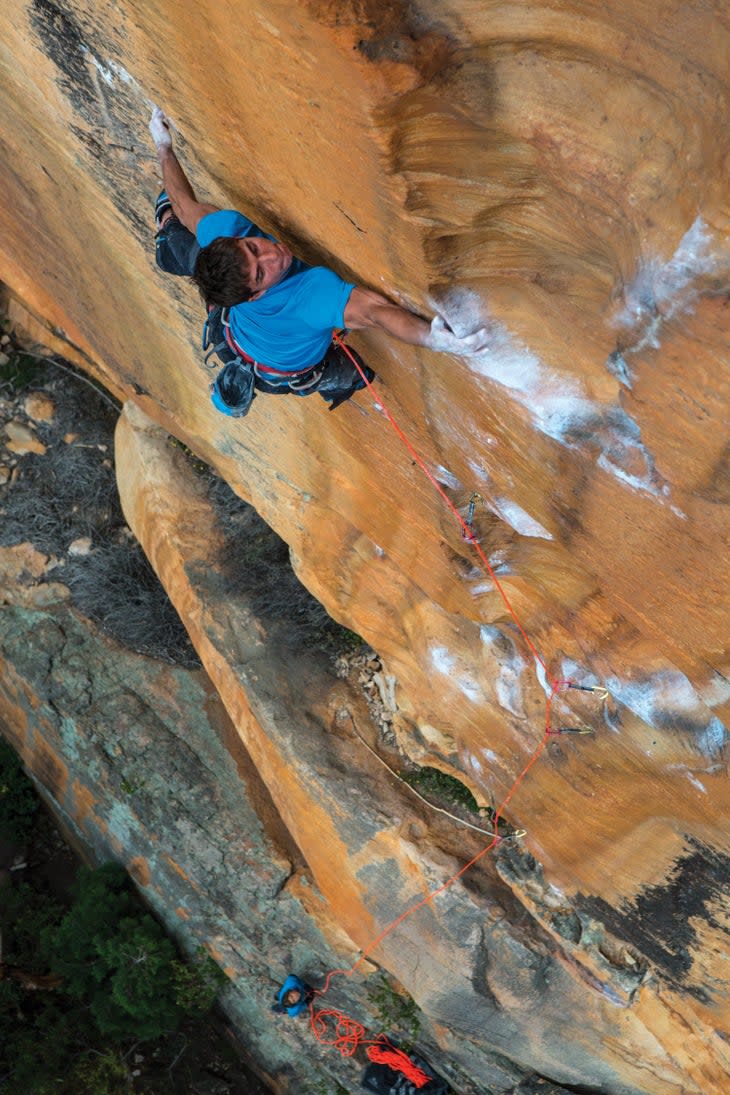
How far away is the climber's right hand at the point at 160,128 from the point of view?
126 inches

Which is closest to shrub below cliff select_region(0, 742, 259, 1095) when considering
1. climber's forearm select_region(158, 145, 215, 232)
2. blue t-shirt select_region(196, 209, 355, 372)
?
blue t-shirt select_region(196, 209, 355, 372)

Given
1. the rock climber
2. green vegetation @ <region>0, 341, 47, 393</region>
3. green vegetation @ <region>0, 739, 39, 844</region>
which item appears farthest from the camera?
green vegetation @ <region>0, 739, 39, 844</region>

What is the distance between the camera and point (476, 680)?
447 centimetres

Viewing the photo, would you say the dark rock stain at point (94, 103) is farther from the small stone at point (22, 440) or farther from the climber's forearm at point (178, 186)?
the small stone at point (22, 440)

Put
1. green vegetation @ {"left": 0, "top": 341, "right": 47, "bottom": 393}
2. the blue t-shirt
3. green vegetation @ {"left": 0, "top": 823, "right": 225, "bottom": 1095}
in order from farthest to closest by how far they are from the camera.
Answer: green vegetation @ {"left": 0, "top": 341, "right": 47, "bottom": 393}
green vegetation @ {"left": 0, "top": 823, "right": 225, "bottom": 1095}
the blue t-shirt

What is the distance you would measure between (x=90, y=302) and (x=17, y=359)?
8.96ft

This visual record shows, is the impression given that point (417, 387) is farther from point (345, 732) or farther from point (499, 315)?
point (345, 732)

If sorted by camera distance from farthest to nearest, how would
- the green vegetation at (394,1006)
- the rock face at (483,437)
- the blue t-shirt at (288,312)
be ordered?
the green vegetation at (394,1006), the blue t-shirt at (288,312), the rock face at (483,437)

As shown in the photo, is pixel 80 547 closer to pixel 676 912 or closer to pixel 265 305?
pixel 265 305

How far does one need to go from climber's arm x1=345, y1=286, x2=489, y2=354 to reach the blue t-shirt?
0.04 m

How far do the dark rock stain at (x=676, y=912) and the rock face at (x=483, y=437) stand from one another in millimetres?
20

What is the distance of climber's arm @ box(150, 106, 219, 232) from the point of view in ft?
10.6

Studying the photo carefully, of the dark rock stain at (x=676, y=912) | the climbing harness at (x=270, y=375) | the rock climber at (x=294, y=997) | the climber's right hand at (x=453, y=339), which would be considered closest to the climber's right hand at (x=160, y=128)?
the climbing harness at (x=270, y=375)

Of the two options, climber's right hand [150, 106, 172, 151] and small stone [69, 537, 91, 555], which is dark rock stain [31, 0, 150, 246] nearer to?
climber's right hand [150, 106, 172, 151]
